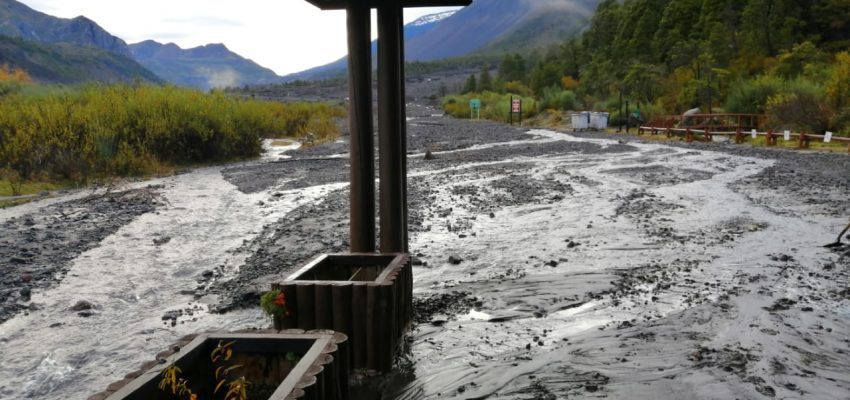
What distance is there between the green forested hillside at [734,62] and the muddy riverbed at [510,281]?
44.8 feet

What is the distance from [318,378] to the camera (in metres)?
3.35

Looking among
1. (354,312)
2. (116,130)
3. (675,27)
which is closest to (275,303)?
(354,312)

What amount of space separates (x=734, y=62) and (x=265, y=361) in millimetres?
47909

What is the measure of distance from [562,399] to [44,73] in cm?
11843

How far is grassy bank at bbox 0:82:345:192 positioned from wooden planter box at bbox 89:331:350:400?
15.0 meters

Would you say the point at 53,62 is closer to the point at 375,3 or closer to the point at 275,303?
the point at 375,3

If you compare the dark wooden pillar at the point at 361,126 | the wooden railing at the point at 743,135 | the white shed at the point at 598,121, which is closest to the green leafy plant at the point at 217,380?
the dark wooden pillar at the point at 361,126

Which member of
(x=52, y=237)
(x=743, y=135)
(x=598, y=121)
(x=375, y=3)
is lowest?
(x=52, y=237)

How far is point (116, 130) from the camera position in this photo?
19.4m

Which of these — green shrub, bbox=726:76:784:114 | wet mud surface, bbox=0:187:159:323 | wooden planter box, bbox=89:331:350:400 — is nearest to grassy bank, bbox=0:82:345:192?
wet mud surface, bbox=0:187:159:323

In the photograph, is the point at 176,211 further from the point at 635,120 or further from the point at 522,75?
the point at 522,75

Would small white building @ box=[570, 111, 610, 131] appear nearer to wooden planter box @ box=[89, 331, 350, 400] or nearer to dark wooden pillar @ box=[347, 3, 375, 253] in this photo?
dark wooden pillar @ box=[347, 3, 375, 253]

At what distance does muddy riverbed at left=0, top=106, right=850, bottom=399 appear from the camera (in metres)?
5.32

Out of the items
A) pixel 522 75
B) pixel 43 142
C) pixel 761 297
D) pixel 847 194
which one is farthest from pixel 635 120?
pixel 522 75
